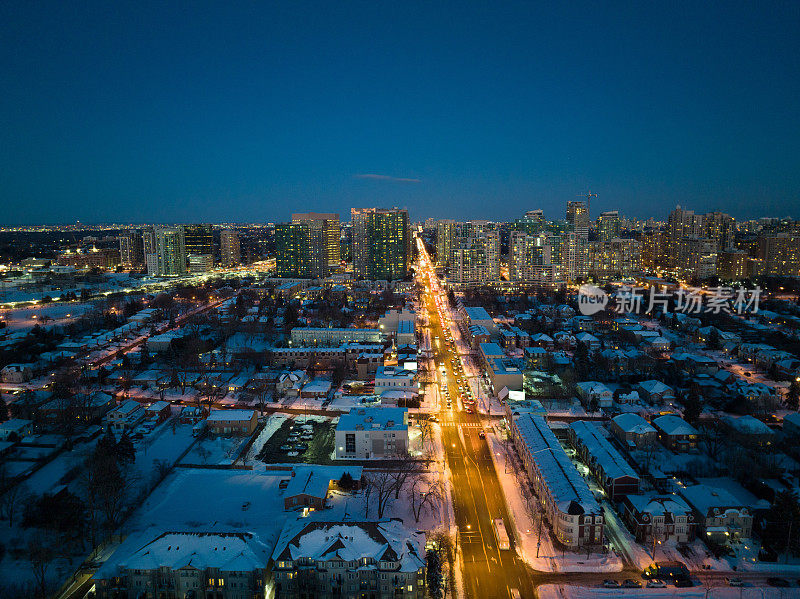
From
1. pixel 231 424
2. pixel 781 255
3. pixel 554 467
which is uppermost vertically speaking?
pixel 781 255

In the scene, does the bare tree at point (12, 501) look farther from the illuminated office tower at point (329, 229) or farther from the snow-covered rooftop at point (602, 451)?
the illuminated office tower at point (329, 229)

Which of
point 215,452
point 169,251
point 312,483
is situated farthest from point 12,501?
point 169,251

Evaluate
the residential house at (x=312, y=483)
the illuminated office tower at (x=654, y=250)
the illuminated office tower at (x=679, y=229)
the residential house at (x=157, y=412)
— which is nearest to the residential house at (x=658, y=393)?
the residential house at (x=312, y=483)

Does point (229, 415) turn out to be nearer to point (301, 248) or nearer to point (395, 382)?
point (395, 382)

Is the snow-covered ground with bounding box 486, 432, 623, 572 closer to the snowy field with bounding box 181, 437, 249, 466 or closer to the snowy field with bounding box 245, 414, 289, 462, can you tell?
the snowy field with bounding box 245, 414, 289, 462

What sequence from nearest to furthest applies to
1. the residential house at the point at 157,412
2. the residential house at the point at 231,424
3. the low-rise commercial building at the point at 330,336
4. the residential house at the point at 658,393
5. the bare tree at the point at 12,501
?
the bare tree at the point at 12,501, the residential house at the point at 231,424, the residential house at the point at 157,412, the residential house at the point at 658,393, the low-rise commercial building at the point at 330,336

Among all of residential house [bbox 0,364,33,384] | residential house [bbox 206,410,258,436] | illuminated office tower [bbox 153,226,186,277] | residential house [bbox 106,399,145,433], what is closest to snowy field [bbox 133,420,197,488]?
residential house [bbox 206,410,258,436]
